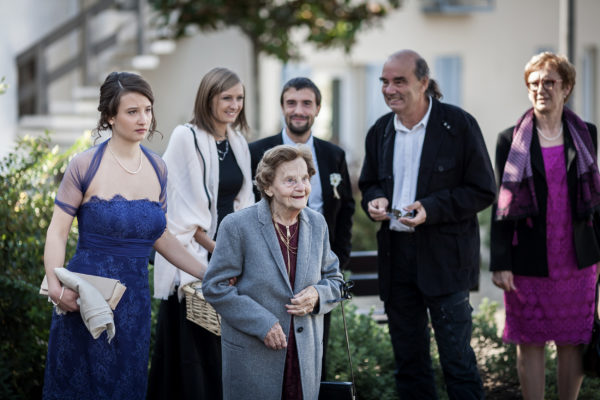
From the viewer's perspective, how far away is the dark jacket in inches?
199

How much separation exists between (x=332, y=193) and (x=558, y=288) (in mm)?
1446

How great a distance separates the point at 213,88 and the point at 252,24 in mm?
8359

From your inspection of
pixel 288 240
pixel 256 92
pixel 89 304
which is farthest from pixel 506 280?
pixel 256 92

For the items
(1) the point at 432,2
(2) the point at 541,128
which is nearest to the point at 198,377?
(2) the point at 541,128

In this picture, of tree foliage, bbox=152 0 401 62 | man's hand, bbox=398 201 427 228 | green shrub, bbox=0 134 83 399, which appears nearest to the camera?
man's hand, bbox=398 201 427 228

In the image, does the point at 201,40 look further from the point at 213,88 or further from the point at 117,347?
the point at 117,347

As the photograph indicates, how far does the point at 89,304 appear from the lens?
12.7 ft

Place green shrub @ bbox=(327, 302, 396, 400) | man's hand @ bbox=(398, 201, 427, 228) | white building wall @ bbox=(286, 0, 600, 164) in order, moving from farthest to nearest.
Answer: white building wall @ bbox=(286, 0, 600, 164) → green shrub @ bbox=(327, 302, 396, 400) → man's hand @ bbox=(398, 201, 427, 228)

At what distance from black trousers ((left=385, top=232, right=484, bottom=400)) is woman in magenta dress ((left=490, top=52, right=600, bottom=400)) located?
464 mm

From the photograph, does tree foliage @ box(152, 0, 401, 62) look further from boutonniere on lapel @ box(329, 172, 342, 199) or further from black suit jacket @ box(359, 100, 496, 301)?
black suit jacket @ box(359, 100, 496, 301)

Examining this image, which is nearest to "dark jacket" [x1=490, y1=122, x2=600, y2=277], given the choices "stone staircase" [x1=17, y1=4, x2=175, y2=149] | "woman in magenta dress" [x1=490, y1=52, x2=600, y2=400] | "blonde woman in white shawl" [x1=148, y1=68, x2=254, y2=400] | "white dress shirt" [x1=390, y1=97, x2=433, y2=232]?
"woman in magenta dress" [x1=490, y1=52, x2=600, y2=400]

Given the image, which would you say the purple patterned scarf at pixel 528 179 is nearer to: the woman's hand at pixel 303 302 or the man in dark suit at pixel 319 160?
the man in dark suit at pixel 319 160

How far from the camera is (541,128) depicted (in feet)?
17.0

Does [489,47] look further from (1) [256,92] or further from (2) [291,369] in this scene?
(2) [291,369]
